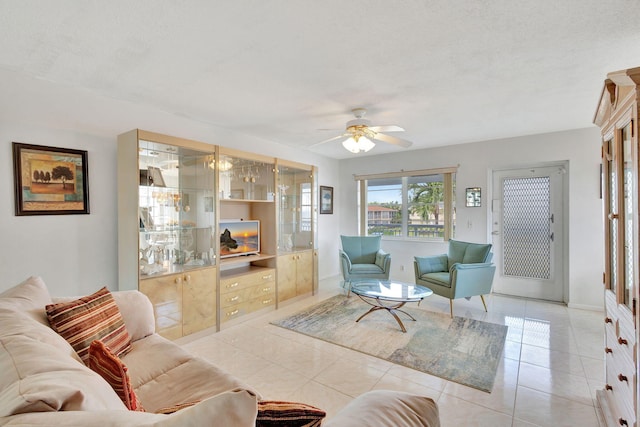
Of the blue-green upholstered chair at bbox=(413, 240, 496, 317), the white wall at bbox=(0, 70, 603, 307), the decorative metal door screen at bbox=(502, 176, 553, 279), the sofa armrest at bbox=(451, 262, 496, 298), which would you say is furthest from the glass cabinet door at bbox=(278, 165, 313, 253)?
the decorative metal door screen at bbox=(502, 176, 553, 279)

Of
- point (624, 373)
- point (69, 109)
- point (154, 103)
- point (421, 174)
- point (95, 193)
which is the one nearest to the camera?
point (624, 373)

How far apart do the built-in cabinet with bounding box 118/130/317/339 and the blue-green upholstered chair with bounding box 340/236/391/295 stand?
0.55 metres

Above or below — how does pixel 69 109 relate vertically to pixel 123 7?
below

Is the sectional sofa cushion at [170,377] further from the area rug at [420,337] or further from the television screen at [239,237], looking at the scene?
the television screen at [239,237]

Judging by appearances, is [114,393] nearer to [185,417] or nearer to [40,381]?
[40,381]

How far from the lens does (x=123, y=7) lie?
1.56 meters

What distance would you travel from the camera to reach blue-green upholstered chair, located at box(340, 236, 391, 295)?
4461 millimetres

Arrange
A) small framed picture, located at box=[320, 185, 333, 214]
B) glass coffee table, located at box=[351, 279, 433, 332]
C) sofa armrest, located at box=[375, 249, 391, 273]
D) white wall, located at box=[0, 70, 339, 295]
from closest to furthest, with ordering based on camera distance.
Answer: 1. white wall, located at box=[0, 70, 339, 295]
2. glass coffee table, located at box=[351, 279, 433, 332]
3. sofa armrest, located at box=[375, 249, 391, 273]
4. small framed picture, located at box=[320, 185, 333, 214]

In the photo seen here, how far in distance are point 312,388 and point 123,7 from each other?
271cm

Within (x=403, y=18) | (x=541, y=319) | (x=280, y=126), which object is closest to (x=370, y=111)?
(x=280, y=126)

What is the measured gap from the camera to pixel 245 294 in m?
3.65

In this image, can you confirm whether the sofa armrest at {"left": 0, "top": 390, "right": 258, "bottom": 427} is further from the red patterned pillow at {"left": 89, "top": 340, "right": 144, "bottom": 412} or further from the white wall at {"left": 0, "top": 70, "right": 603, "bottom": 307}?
the white wall at {"left": 0, "top": 70, "right": 603, "bottom": 307}

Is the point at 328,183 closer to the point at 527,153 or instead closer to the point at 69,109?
the point at 527,153

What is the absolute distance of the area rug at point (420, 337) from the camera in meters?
2.51
